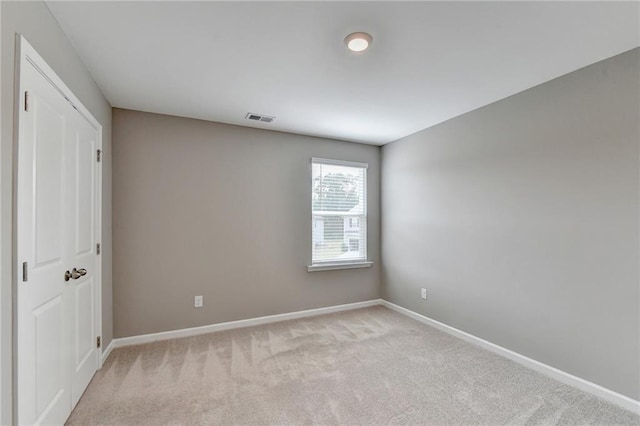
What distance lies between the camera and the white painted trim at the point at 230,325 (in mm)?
3203

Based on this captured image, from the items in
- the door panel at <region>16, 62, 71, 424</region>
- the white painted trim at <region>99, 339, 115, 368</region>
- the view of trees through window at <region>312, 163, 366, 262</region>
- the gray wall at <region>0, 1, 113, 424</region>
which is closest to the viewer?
the gray wall at <region>0, 1, 113, 424</region>

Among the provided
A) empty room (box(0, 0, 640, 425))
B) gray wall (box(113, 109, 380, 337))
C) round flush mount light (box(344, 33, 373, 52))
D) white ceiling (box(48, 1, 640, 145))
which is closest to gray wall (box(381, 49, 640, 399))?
empty room (box(0, 0, 640, 425))

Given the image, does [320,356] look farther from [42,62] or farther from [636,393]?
[42,62]

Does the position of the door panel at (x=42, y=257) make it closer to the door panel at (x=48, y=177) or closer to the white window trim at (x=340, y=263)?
the door panel at (x=48, y=177)

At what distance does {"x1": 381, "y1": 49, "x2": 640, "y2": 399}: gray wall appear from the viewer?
2.17 meters

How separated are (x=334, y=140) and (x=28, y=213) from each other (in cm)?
345

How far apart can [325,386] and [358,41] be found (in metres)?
2.52

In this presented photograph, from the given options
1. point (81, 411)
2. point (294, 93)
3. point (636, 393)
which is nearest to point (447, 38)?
point (294, 93)

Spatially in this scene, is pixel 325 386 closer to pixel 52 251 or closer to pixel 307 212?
pixel 52 251

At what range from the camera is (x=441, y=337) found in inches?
A: 133

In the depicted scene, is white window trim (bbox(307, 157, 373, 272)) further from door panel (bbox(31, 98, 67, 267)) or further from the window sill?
door panel (bbox(31, 98, 67, 267))

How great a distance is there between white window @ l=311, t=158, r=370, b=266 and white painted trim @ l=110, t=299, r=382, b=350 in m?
0.65

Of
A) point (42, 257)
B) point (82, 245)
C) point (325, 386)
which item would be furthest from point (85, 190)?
point (325, 386)

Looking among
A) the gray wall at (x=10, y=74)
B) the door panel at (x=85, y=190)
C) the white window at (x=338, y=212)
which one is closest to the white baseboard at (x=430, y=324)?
the white window at (x=338, y=212)
